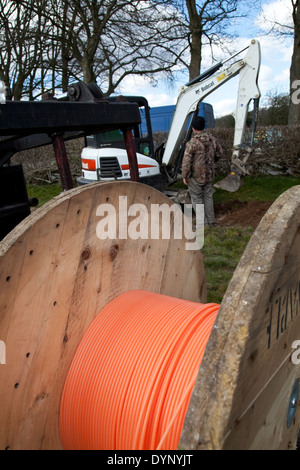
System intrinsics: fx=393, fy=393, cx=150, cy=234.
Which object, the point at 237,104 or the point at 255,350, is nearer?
the point at 255,350

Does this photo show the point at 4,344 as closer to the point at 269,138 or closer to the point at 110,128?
the point at 110,128

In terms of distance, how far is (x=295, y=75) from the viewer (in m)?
14.0

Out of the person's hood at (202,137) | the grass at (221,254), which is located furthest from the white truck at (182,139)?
the grass at (221,254)

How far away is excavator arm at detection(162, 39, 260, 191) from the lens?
803cm

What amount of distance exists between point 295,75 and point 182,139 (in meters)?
7.51

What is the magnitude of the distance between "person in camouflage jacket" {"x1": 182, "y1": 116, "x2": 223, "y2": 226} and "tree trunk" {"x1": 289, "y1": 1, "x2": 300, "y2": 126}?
7162 mm

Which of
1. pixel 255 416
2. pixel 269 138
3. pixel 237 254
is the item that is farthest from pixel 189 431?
pixel 269 138

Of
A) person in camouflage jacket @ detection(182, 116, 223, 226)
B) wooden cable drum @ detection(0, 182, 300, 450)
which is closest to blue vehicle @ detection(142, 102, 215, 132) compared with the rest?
person in camouflage jacket @ detection(182, 116, 223, 226)

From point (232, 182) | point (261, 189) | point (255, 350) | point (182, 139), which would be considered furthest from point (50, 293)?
point (261, 189)

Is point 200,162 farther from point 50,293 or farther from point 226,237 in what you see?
point 50,293

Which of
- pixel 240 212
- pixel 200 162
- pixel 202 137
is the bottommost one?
pixel 240 212

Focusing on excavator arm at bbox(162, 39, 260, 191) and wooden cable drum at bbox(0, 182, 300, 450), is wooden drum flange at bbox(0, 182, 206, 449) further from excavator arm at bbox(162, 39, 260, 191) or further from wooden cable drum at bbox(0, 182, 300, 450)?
excavator arm at bbox(162, 39, 260, 191)

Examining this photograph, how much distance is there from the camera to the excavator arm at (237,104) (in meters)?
8.03

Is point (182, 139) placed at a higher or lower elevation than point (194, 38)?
lower
